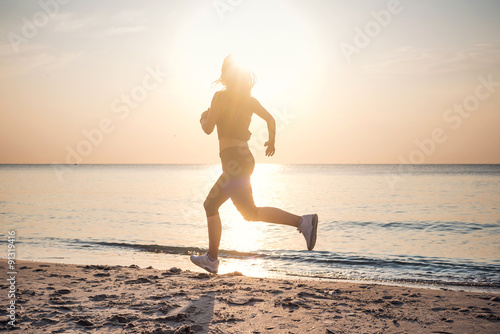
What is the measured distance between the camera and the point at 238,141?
423 centimetres

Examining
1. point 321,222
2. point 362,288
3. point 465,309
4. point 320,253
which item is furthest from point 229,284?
point 321,222

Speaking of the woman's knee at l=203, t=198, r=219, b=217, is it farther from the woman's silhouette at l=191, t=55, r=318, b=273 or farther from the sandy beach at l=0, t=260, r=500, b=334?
the sandy beach at l=0, t=260, r=500, b=334

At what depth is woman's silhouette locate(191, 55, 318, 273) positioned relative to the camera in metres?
4.21

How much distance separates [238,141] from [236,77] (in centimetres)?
70

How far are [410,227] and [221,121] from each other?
477 inches

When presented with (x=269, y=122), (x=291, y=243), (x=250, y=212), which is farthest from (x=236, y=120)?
(x=291, y=243)

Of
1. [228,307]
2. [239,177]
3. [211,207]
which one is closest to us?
[228,307]

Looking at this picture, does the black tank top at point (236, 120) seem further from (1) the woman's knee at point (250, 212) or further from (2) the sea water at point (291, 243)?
(2) the sea water at point (291, 243)

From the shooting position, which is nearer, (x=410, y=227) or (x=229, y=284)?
(x=229, y=284)

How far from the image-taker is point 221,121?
4277 mm

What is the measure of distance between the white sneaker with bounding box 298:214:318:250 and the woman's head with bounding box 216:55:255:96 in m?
1.47

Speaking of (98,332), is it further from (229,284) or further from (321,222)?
(321,222)

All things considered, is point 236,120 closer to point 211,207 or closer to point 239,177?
point 239,177

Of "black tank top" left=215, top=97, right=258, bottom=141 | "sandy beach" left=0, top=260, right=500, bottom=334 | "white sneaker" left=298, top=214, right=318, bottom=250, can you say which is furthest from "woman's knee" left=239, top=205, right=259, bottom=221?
"sandy beach" left=0, top=260, right=500, bottom=334
